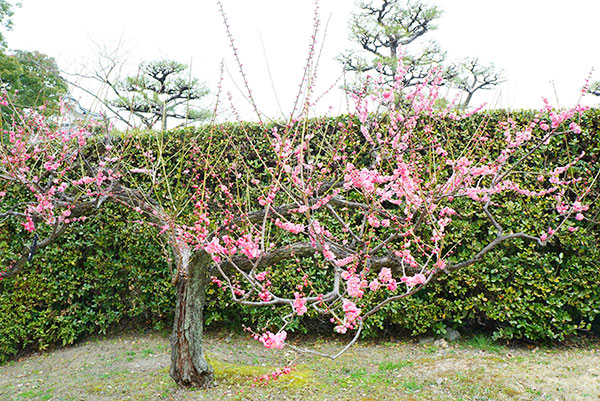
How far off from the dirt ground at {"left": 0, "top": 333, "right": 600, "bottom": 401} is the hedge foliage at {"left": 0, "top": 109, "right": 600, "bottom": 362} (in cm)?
26

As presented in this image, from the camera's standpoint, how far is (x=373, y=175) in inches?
92.8

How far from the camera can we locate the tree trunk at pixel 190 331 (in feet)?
10.7

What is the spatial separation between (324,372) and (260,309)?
1.38 m

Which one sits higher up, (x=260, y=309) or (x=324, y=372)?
(x=260, y=309)

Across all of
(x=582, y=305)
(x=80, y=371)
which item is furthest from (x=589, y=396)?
(x=80, y=371)

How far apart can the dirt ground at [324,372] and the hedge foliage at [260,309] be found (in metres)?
0.26

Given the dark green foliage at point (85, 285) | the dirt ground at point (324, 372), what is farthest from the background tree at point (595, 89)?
the dark green foliage at point (85, 285)

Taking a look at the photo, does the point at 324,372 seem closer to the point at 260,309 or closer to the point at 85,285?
the point at 260,309

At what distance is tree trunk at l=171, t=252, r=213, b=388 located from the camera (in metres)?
3.27

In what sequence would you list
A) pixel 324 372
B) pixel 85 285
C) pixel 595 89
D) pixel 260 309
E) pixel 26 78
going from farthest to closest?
pixel 26 78 → pixel 595 89 → pixel 85 285 → pixel 260 309 → pixel 324 372

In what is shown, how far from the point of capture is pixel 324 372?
3.88 m

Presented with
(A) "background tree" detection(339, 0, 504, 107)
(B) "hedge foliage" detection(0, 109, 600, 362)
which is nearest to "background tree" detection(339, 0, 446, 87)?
(A) "background tree" detection(339, 0, 504, 107)

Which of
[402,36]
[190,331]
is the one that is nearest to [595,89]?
[402,36]

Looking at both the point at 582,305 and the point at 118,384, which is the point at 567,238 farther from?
the point at 118,384
